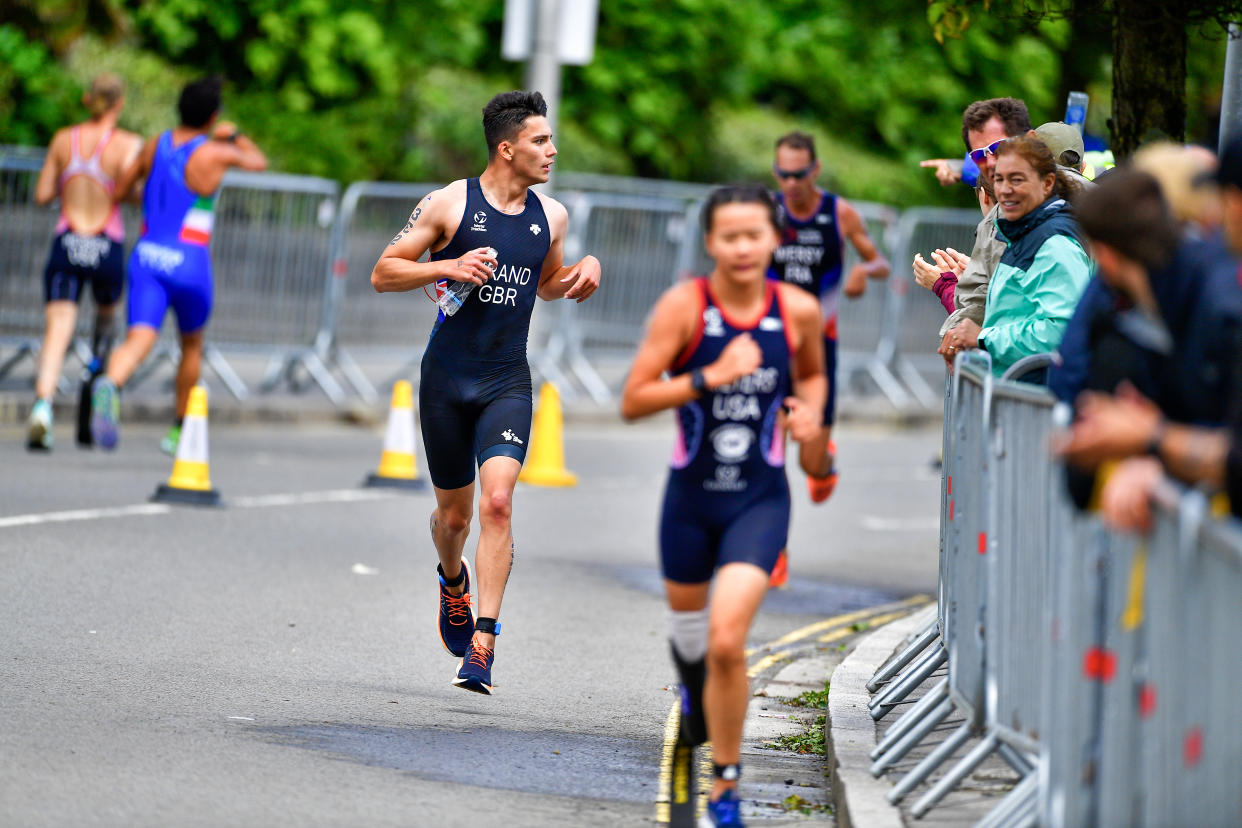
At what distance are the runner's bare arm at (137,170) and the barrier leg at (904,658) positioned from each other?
23.4 ft

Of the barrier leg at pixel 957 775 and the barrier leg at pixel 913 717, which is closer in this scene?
the barrier leg at pixel 957 775

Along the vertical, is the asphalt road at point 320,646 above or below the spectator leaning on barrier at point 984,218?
below

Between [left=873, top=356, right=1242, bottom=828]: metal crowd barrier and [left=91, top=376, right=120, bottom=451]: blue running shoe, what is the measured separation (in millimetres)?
7453

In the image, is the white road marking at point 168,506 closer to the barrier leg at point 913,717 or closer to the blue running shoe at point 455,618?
the blue running shoe at point 455,618

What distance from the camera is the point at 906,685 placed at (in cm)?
675

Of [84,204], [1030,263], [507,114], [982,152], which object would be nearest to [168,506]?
[84,204]

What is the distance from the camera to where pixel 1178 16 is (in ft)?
27.3

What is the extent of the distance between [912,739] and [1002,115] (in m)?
3.04

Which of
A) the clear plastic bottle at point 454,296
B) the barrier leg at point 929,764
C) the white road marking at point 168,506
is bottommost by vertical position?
the white road marking at point 168,506

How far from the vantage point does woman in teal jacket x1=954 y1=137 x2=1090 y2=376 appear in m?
6.43

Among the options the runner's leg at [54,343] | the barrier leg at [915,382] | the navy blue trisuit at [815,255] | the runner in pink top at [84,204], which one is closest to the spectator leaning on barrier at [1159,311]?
the navy blue trisuit at [815,255]

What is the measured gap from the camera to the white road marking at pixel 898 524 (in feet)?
44.0

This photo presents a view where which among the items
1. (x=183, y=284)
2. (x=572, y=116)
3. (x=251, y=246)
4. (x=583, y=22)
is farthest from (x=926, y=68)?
(x=183, y=284)

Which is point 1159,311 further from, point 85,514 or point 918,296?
point 918,296
